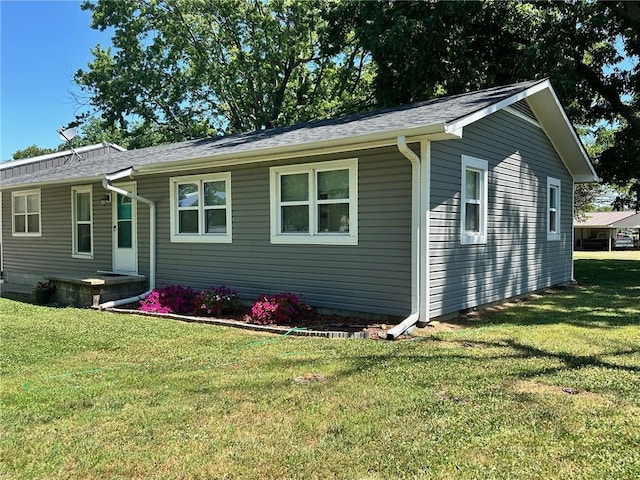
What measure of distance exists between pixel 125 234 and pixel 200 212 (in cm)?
253

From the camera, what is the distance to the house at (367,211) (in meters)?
7.08

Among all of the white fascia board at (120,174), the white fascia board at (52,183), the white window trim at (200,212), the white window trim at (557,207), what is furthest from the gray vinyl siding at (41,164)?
the white window trim at (557,207)

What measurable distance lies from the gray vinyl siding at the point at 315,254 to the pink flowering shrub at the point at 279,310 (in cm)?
47

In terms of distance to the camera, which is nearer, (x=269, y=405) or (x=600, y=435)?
(x=600, y=435)

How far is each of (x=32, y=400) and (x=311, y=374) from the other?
235cm

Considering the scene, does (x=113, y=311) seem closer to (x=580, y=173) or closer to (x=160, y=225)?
(x=160, y=225)

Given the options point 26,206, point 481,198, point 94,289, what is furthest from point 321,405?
point 26,206

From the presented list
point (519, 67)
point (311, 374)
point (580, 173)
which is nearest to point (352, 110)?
point (519, 67)

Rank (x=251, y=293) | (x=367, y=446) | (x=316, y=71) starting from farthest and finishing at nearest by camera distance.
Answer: (x=316, y=71)
(x=251, y=293)
(x=367, y=446)

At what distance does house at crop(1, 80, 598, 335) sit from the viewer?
7.08 m

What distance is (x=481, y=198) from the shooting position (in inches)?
330

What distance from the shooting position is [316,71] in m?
26.4

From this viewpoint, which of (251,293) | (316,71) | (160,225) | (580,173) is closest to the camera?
(251,293)

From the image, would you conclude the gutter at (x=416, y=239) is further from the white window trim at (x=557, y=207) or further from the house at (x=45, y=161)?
the house at (x=45, y=161)
